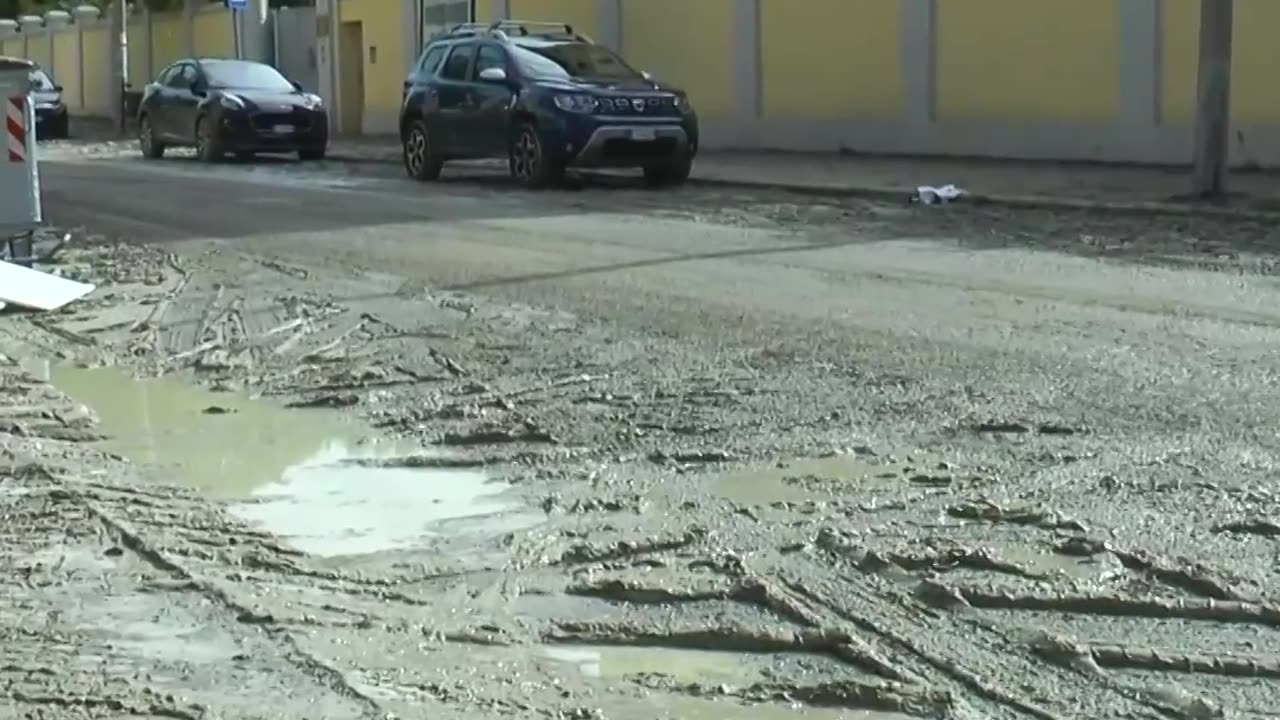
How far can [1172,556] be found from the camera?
5691mm

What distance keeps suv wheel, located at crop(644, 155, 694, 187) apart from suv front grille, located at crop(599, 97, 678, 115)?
0.58 meters

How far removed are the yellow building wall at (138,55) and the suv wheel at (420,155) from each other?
27777 mm

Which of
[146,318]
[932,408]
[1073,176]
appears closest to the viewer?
[932,408]

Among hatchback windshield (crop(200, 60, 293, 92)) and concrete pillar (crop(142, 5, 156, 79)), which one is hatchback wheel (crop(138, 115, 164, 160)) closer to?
hatchback windshield (crop(200, 60, 293, 92))

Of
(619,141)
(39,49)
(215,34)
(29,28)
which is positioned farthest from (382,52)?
(29,28)

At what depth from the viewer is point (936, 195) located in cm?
1811

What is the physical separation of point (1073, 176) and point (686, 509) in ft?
46.8

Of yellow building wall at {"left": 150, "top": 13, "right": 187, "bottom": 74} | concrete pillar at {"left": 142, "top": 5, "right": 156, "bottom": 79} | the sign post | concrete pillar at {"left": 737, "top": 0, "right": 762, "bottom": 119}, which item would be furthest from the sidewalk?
concrete pillar at {"left": 142, "top": 5, "right": 156, "bottom": 79}

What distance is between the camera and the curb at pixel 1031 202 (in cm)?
1557

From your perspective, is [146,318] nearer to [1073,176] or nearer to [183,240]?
[183,240]

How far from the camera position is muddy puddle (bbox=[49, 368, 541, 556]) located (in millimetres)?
6504

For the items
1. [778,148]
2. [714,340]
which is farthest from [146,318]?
[778,148]

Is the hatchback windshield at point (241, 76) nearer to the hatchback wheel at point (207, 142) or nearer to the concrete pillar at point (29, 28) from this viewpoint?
the hatchback wheel at point (207, 142)

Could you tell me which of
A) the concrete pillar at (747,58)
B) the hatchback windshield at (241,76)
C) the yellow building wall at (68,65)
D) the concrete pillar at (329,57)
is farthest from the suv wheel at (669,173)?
the yellow building wall at (68,65)
